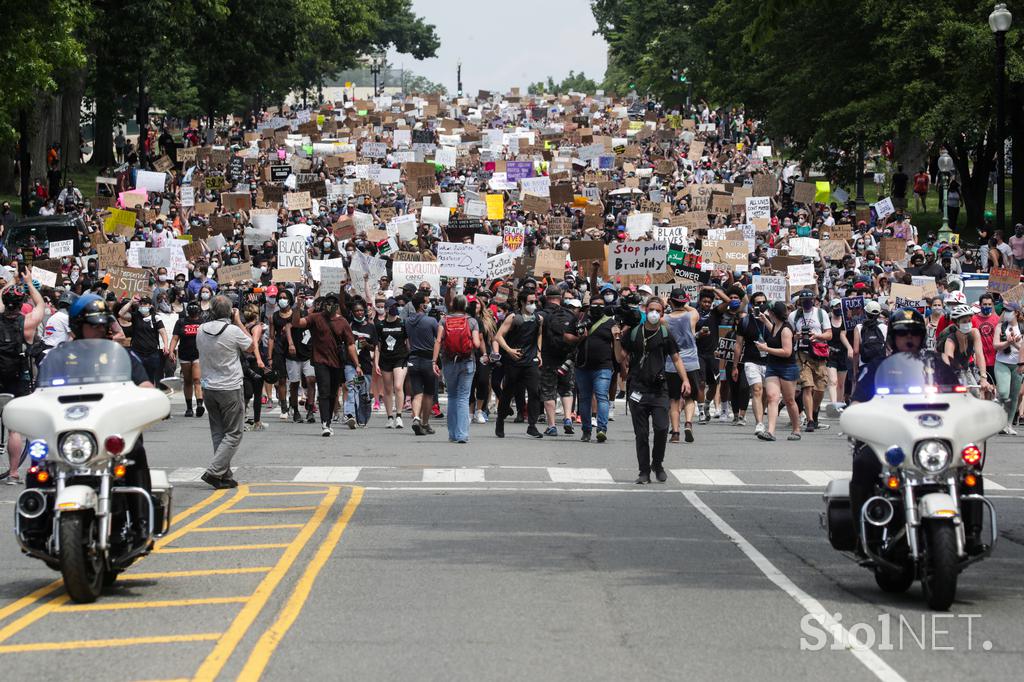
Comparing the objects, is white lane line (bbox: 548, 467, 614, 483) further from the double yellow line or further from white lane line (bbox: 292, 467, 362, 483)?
the double yellow line

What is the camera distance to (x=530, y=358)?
850 inches

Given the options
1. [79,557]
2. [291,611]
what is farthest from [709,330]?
[79,557]

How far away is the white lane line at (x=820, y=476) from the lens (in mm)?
17281

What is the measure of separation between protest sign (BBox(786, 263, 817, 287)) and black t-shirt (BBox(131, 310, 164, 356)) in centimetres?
1224

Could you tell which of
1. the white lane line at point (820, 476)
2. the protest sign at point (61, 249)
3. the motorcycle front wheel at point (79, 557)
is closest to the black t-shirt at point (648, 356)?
the white lane line at point (820, 476)

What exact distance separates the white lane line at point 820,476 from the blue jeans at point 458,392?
4.50 meters

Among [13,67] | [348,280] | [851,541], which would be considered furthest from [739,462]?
[13,67]

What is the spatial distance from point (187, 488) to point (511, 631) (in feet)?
26.0

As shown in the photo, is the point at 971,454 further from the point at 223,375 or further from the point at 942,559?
the point at 223,375

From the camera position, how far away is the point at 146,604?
9.78 m

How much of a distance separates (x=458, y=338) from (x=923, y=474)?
38.1 feet

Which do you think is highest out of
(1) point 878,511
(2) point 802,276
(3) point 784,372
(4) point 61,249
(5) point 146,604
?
(4) point 61,249

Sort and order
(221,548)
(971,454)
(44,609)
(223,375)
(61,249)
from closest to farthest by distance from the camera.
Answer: (971,454), (44,609), (221,548), (223,375), (61,249)

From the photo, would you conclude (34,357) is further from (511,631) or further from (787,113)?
(787,113)
